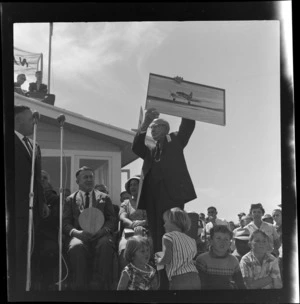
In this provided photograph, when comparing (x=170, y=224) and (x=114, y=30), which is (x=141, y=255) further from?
(x=114, y=30)

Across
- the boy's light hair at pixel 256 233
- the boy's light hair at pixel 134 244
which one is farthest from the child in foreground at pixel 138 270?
the boy's light hair at pixel 256 233

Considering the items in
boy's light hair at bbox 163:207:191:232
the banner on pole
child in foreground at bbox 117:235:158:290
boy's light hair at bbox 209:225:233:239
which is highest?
the banner on pole

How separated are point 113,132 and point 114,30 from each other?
2.19ft

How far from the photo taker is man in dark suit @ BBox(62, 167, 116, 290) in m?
4.16

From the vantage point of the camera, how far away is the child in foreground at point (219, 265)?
4203 millimetres

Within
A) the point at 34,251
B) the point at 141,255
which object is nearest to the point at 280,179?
the point at 141,255

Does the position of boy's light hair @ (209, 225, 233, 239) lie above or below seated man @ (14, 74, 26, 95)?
below

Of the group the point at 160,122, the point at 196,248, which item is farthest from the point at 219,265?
the point at 160,122

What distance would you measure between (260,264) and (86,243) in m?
1.15

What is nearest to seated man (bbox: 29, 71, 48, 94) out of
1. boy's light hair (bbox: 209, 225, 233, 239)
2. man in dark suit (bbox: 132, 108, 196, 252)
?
man in dark suit (bbox: 132, 108, 196, 252)

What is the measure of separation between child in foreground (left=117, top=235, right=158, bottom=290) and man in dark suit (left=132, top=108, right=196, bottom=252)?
18 centimetres

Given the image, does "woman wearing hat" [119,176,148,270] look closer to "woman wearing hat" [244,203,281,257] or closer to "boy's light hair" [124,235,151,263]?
"boy's light hair" [124,235,151,263]

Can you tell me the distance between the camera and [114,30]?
4.21 metres

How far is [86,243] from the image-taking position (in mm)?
4188
